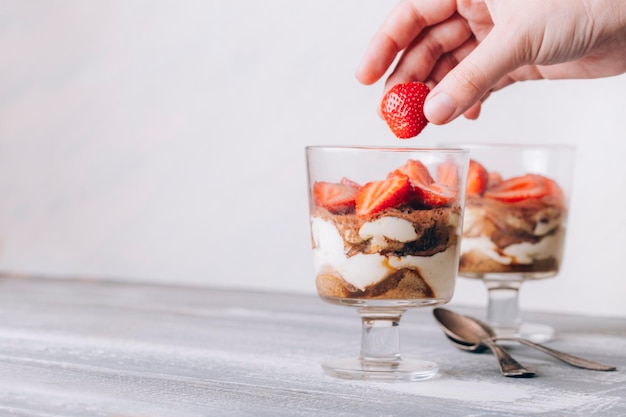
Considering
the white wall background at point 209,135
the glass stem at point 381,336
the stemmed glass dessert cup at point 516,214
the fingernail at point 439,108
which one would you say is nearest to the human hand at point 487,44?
the fingernail at point 439,108

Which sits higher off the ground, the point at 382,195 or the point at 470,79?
the point at 470,79

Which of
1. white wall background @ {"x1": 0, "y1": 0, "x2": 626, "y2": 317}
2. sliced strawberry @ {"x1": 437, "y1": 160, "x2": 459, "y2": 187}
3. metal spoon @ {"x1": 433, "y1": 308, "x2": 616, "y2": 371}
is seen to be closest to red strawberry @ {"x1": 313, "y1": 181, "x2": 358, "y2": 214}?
sliced strawberry @ {"x1": 437, "y1": 160, "x2": 459, "y2": 187}

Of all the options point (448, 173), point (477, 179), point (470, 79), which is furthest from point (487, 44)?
point (477, 179)

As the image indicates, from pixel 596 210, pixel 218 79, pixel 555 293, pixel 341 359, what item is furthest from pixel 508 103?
pixel 341 359

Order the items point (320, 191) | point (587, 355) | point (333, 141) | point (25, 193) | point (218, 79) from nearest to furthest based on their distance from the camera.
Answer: point (320, 191), point (587, 355), point (333, 141), point (218, 79), point (25, 193)

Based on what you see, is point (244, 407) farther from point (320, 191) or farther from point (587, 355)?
point (587, 355)

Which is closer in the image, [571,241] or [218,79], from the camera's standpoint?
[571,241]

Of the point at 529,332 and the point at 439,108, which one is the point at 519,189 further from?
the point at 439,108

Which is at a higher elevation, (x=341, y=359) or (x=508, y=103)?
(x=508, y=103)
